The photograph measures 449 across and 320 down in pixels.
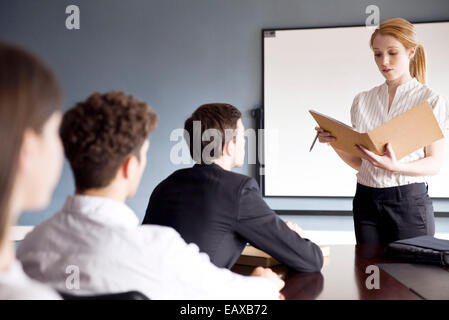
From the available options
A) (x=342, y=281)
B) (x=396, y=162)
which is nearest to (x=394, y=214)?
(x=396, y=162)

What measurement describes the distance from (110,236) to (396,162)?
1.41 meters

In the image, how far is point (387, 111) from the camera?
2.18 m

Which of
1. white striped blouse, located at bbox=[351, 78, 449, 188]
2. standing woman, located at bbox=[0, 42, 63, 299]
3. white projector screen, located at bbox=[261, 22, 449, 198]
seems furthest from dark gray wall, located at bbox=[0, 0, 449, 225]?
standing woman, located at bbox=[0, 42, 63, 299]

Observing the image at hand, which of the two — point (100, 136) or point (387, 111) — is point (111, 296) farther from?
point (387, 111)

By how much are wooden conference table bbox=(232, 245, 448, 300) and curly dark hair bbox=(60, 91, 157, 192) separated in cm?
58

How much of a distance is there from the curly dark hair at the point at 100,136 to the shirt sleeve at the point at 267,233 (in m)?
0.52

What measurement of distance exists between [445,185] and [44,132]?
140 inches

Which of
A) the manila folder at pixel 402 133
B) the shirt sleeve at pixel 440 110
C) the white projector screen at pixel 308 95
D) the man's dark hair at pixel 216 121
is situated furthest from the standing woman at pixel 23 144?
the white projector screen at pixel 308 95

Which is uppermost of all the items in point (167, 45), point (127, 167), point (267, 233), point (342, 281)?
point (167, 45)

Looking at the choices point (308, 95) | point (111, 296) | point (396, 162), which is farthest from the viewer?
point (308, 95)

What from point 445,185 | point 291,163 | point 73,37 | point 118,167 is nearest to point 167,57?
point 73,37

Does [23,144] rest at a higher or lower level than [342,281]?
higher

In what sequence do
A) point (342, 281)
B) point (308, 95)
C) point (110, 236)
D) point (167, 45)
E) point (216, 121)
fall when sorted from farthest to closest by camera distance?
point (167, 45), point (308, 95), point (216, 121), point (342, 281), point (110, 236)

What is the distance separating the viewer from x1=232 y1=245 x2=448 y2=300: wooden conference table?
1245 millimetres
